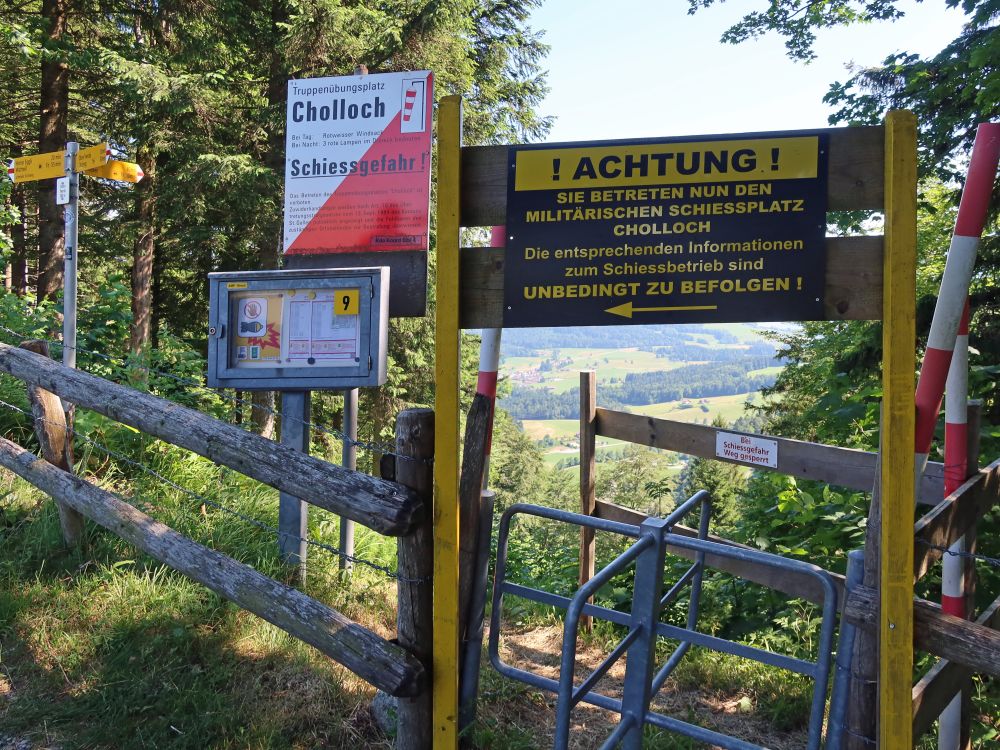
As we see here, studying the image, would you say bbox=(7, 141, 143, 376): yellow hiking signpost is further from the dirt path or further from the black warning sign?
the dirt path

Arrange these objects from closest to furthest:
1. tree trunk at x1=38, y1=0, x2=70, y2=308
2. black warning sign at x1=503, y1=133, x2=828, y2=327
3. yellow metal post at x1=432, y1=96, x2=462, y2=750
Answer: black warning sign at x1=503, y1=133, x2=828, y2=327 < yellow metal post at x1=432, y1=96, x2=462, y2=750 < tree trunk at x1=38, y1=0, x2=70, y2=308

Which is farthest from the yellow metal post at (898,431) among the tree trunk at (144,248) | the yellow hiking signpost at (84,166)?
the tree trunk at (144,248)

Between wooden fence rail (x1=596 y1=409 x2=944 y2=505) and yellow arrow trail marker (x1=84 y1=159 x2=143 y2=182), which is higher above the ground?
yellow arrow trail marker (x1=84 y1=159 x2=143 y2=182)

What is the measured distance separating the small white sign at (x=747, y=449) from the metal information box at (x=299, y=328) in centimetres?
196

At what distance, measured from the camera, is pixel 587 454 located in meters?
4.98

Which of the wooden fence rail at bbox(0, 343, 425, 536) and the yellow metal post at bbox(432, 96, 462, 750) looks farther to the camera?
the wooden fence rail at bbox(0, 343, 425, 536)

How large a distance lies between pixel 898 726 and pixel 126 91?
12.2 metres

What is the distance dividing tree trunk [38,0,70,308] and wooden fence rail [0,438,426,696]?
10.6 metres

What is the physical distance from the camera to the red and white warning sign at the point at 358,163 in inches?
159

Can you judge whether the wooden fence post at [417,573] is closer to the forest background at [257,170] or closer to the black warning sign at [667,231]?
the black warning sign at [667,231]

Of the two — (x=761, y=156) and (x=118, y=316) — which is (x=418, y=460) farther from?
(x=118, y=316)

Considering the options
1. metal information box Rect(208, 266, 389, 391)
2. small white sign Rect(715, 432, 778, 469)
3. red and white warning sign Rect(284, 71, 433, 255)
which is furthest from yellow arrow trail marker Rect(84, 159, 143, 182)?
small white sign Rect(715, 432, 778, 469)

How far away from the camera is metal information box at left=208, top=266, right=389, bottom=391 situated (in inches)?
136

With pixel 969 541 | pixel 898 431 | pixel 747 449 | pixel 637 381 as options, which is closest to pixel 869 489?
pixel 747 449
